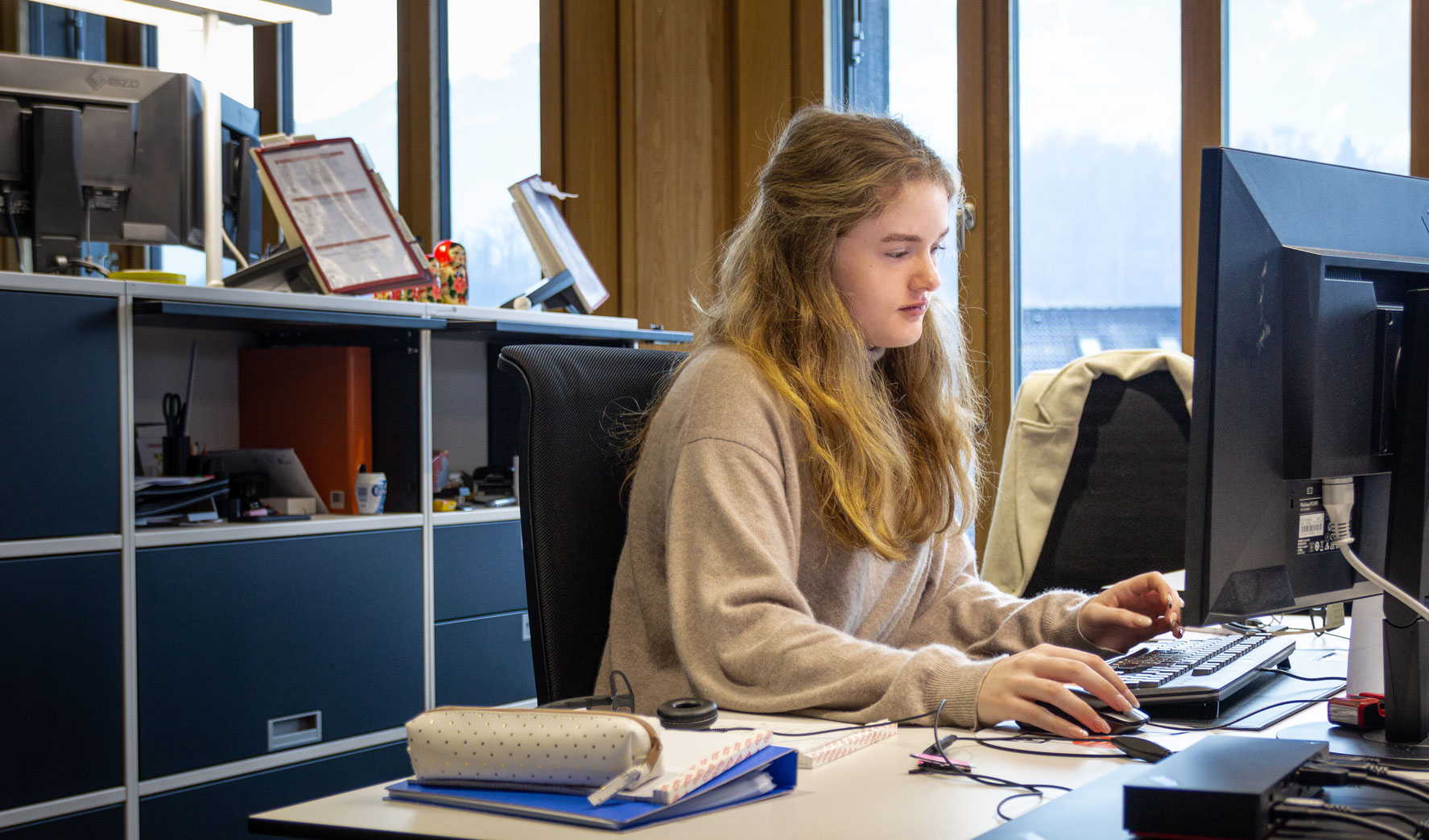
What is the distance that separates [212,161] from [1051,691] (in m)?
2.19

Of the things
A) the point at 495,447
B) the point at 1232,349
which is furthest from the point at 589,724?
the point at 495,447

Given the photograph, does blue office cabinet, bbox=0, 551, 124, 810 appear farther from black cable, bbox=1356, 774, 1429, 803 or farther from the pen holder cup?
black cable, bbox=1356, 774, 1429, 803

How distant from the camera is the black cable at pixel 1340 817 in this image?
2.28 feet

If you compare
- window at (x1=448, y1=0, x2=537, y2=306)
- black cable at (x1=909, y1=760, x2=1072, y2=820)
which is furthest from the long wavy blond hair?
window at (x1=448, y1=0, x2=537, y2=306)

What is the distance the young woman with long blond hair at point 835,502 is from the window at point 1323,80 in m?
1.60

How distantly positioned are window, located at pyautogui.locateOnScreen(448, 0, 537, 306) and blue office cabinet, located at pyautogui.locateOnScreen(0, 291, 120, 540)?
2337 millimetres

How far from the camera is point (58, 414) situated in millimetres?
1935

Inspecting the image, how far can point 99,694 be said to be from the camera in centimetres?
195

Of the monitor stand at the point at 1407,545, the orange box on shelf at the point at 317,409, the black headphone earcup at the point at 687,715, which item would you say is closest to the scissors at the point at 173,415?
the orange box on shelf at the point at 317,409

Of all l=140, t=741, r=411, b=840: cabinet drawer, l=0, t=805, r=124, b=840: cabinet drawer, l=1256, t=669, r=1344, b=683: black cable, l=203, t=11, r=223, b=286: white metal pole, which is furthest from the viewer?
l=203, t=11, r=223, b=286: white metal pole

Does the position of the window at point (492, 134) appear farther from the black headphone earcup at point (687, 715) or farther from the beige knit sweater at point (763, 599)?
the black headphone earcup at point (687, 715)

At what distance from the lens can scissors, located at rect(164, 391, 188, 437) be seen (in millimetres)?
2344

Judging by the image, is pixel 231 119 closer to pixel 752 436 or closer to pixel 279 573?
pixel 279 573

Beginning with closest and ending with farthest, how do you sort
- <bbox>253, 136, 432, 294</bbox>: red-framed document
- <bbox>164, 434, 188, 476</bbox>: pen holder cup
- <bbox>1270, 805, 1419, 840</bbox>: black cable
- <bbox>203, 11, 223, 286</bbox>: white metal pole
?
<bbox>1270, 805, 1419, 840</bbox>: black cable, <bbox>164, 434, 188, 476</bbox>: pen holder cup, <bbox>253, 136, 432, 294</bbox>: red-framed document, <bbox>203, 11, 223, 286</bbox>: white metal pole
